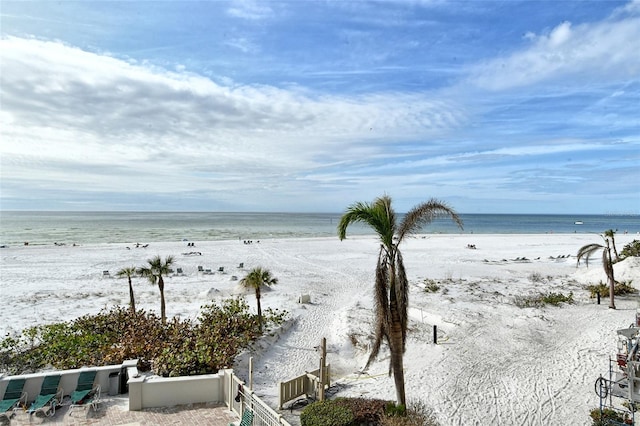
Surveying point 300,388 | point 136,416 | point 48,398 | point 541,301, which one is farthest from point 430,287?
point 48,398

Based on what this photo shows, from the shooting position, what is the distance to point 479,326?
19016 millimetres

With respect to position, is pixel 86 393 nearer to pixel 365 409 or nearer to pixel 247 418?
pixel 247 418

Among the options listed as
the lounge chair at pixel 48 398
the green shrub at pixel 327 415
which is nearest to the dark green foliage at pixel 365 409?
the green shrub at pixel 327 415

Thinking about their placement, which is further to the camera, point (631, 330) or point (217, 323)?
point (217, 323)

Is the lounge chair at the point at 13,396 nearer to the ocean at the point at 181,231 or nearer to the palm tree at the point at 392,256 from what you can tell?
the palm tree at the point at 392,256

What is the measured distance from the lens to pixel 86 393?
1023 cm

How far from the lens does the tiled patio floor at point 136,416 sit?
30.8ft

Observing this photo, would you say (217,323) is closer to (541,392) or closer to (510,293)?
(541,392)

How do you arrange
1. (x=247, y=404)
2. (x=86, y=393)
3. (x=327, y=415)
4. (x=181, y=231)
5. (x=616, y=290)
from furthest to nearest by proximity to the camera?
(x=181, y=231) → (x=616, y=290) → (x=86, y=393) → (x=327, y=415) → (x=247, y=404)

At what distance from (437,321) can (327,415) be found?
37.2 ft

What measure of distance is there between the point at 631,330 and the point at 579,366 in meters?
4.16

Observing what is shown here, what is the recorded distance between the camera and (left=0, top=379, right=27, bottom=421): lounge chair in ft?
31.6

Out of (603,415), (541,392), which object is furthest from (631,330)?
(541,392)

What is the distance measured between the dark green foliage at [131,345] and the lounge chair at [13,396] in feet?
7.46
